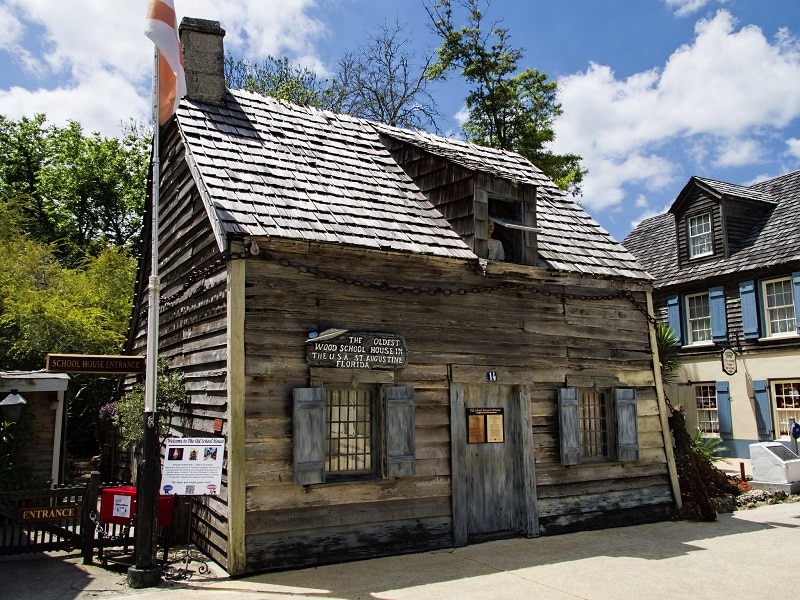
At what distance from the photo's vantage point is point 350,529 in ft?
26.6

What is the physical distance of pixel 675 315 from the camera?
70.7 feet

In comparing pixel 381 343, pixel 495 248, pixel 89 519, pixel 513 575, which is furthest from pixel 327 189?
pixel 513 575

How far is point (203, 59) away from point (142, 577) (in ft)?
25.7

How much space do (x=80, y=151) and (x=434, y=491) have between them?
2940 centimetres

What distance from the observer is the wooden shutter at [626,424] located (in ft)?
34.6

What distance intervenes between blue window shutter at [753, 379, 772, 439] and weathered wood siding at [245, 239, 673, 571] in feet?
29.8

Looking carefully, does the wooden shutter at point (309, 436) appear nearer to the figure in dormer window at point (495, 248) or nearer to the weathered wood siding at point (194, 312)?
the weathered wood siding at point (194, 312)

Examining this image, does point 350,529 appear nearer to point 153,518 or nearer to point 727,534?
point 153,518

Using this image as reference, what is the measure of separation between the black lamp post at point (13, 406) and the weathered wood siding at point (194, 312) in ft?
7.05

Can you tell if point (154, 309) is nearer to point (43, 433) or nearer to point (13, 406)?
point (13, 406)

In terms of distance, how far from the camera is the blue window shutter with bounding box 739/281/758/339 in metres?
18.9

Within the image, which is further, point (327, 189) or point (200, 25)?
point (200, 25)

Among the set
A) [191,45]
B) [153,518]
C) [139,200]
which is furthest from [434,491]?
[139,200]

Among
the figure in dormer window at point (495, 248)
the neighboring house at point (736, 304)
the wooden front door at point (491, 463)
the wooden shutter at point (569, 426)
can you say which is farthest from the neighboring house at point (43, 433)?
the neighboring house at point (736, 304)
